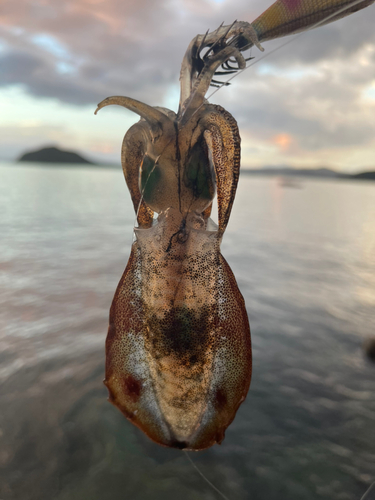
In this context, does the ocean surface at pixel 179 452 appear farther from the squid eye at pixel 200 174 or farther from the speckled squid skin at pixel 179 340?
the squid eye at pixel 200 174

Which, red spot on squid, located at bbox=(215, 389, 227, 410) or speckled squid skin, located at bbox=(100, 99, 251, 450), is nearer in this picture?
speckled squid skin, located at bbox=(100, 99, 251, 450)

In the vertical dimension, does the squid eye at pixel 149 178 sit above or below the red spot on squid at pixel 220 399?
above

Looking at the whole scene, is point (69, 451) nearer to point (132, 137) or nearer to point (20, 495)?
point (20, 495)

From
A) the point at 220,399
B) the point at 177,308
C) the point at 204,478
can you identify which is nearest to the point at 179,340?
the point at 177,308

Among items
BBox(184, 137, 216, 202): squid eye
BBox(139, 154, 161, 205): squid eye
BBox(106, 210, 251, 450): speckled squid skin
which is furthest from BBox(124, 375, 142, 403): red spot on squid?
BBox(184, 137, 216, 202): squid eye

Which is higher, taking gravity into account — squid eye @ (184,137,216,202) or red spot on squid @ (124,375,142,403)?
squid eye @ (184,137,216,202)

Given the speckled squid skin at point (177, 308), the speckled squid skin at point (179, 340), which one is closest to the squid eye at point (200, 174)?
the speckled squid skin at point (177, 308)

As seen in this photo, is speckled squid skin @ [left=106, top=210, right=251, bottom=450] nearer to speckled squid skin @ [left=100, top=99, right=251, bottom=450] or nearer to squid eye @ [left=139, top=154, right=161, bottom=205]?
speckled squid skin @ [left=100, top=99, right=251, bottom=450]

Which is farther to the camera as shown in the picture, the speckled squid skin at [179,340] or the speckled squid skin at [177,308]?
the speckled squid skin at [179,340]

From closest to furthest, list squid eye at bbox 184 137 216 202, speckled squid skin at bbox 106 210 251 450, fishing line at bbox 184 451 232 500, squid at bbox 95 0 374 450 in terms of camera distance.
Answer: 1. squid at bbox 95 0 374 450
2. squid eye at bbox 184 137 216 202
3. speckled squid skin at bbox 106 210 251 450
4. fishing line at bbox 184 451 232 500
